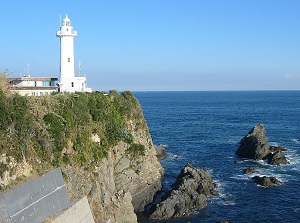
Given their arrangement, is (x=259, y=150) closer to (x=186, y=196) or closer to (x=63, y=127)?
(x=186, y=196)

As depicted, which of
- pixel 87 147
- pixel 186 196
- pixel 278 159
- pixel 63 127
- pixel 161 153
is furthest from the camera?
pixel 161 153

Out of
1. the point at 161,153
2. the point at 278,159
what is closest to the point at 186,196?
the point at 278,159

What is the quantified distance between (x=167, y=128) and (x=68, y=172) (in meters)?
75.3

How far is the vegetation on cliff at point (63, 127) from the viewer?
3102cm

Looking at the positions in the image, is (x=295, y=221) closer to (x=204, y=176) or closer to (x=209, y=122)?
(x=204, y=176)

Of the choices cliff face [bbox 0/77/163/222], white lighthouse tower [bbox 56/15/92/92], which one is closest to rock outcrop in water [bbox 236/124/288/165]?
cliff face [bbox 0/77/163/222]

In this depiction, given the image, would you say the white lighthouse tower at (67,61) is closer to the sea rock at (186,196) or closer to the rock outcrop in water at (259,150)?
the sea rock at (186,196)

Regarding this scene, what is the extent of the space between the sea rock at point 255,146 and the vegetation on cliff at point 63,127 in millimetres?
30488

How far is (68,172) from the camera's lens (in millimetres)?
35125

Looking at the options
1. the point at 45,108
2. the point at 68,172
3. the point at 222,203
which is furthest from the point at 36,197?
the point at 222,203

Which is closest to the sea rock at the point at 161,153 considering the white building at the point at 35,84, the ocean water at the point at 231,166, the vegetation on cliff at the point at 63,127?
the ocean water at the point at 231,166

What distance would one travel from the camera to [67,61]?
178 ft

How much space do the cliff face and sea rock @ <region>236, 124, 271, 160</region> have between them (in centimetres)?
2454

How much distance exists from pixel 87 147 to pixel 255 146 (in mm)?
42592
